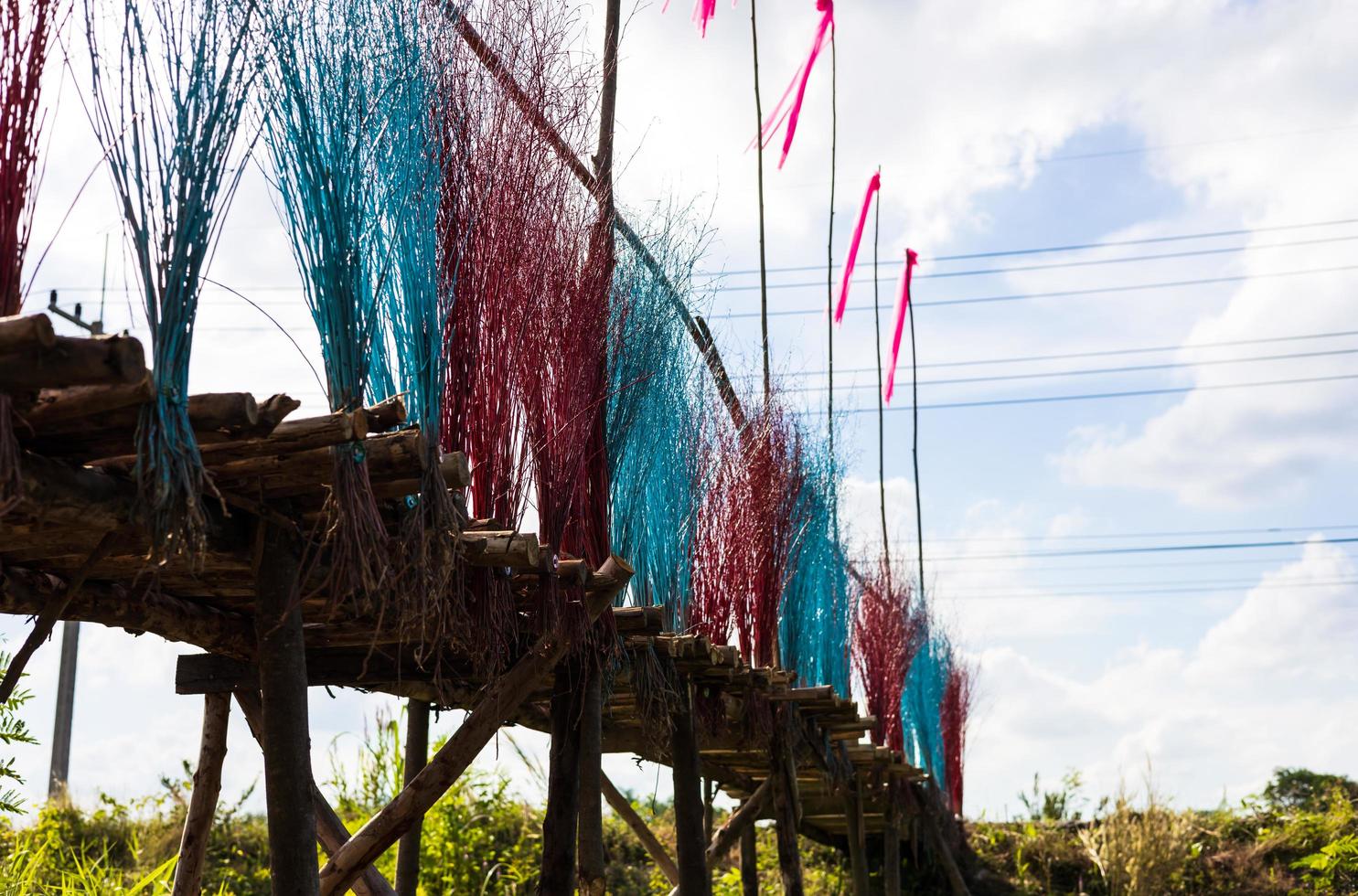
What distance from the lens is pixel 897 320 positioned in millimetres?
14586

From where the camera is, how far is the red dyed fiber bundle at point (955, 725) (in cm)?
1464

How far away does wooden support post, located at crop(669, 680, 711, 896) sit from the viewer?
249 inches

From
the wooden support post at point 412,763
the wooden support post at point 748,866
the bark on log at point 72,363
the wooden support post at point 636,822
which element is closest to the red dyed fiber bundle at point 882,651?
the wooden support post at point 748,866

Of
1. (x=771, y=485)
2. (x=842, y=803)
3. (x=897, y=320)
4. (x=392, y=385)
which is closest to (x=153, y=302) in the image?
(x=392, y=385)

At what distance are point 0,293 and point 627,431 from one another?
3.22 m

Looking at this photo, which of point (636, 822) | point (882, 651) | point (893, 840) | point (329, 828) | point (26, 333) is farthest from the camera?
point (893, 840)

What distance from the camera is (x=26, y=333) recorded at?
2.37 meters

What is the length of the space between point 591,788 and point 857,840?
5.19 meters

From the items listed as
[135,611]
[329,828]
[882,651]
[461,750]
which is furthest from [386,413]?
[882,651]

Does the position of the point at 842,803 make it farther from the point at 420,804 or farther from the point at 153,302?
the point at 153,302

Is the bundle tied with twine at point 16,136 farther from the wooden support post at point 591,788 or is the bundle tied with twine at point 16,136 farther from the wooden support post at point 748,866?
the wooden support post at point 748,866

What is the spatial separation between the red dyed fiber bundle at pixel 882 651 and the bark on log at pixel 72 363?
8.81 m

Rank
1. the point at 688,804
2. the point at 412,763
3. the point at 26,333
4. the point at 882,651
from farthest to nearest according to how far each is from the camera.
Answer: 1. the point at 882,651
2. the point at 412,763
3. the point at 688,804
4. the point at 26,333

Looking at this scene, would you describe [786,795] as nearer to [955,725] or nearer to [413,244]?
[413,244]
